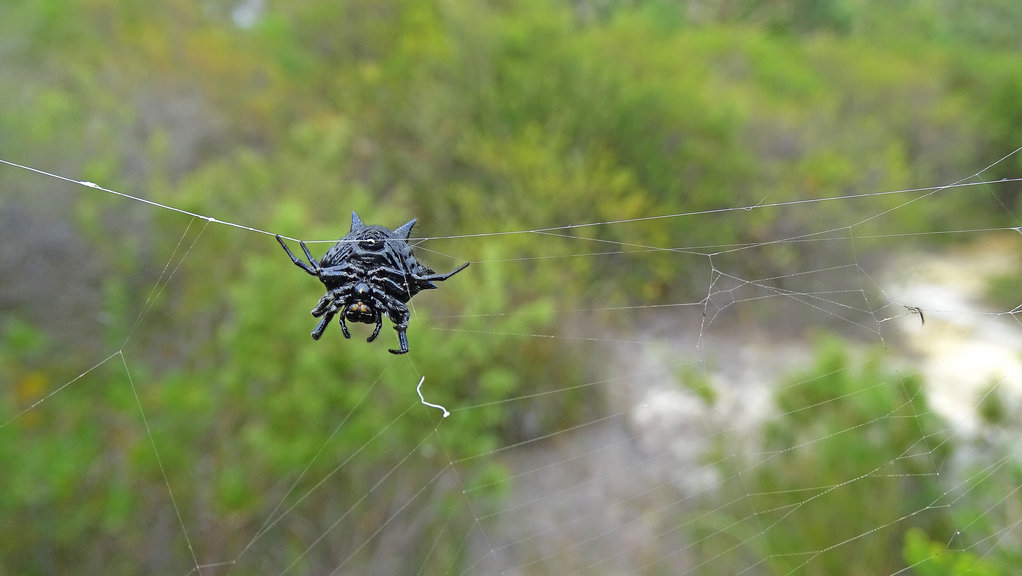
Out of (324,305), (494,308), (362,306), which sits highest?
(494,308)

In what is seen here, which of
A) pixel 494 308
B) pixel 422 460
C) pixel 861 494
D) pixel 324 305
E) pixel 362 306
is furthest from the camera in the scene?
pixel 494 308

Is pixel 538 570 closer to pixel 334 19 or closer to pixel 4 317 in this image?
pixel 4 317

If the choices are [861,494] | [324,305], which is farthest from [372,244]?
[861,494]

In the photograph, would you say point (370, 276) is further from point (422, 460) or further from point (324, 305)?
point (422, 460)

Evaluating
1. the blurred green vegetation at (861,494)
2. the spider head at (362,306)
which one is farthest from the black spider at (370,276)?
the blurred green vegetation at (861,494)

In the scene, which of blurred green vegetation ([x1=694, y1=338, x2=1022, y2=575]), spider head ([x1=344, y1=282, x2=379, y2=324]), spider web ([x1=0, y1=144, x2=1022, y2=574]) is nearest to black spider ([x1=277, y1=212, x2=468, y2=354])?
spider head ([x1=344, y1=282, x2=379, y2=324])

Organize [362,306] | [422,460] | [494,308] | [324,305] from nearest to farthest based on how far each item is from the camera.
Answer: [362,306], [324,305], [422,460], [494,308]

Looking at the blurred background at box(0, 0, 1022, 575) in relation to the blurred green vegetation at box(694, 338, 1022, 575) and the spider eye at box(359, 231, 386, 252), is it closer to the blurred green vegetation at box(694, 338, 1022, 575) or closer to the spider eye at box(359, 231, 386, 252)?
the blurred green vegetation at box(694, 338, 1022, 575)

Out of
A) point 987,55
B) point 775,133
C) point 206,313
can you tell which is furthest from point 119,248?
point 987,55

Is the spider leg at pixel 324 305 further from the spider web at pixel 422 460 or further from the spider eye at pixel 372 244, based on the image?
the spider web at pixel 422 460
